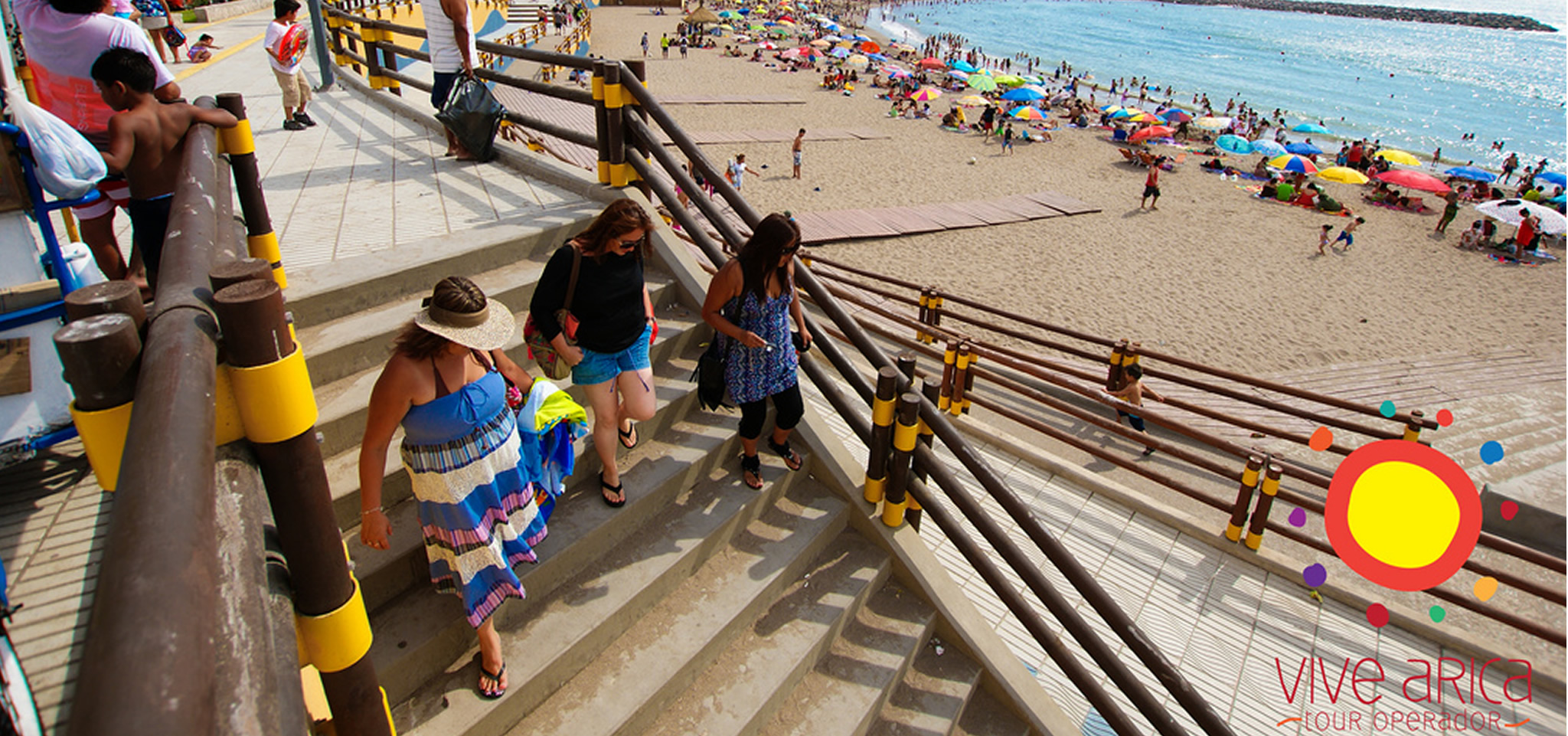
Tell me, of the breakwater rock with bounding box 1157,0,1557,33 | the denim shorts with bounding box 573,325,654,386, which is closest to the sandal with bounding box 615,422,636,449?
the denim shorts with bounding box 573,325,654,386

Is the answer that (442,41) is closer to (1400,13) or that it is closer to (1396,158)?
(1396,158)

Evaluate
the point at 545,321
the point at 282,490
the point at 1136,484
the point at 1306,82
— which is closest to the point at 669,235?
the point at 545,321

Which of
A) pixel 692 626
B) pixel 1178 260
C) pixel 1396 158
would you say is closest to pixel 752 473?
pixel 692 626

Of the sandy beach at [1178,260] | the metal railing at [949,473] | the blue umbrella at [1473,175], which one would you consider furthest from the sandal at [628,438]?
the blue umbrella at [1473,175]

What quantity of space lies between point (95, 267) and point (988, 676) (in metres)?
4.62

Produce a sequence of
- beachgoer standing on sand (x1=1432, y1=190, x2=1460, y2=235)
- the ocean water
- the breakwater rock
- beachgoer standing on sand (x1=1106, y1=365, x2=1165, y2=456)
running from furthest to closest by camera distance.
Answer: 1. the breakwater rock
2. the ocean water
3. beachgoer standing on sand (x1=1432, y1=190, x2=1460, y2=235)
4. beachgoer standing on sand (x1=1106, y1=365, x2=1165, y2=456)

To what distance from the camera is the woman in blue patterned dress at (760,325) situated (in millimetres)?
3662

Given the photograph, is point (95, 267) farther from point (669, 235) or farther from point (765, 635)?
point (765, 635)

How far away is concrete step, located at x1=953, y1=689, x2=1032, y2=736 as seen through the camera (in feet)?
12.4

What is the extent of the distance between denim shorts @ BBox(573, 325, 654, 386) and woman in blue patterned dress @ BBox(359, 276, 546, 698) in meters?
0.58

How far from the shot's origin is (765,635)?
11.8 ft

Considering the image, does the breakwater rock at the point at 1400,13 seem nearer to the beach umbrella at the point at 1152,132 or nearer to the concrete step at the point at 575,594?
the beach umbrella at the point at 1152,132

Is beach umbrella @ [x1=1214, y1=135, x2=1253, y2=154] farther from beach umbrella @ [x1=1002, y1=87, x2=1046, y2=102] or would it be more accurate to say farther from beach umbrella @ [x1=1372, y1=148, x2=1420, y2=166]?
beach umbrella @ [x1=1002, y1=87, x2=1046, y2=102]

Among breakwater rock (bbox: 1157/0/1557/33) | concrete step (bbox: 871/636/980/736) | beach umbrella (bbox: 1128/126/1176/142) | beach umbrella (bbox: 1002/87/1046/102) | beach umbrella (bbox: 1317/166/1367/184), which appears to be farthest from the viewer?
breakwater rock (bbox: 1157/0/1557/33)
